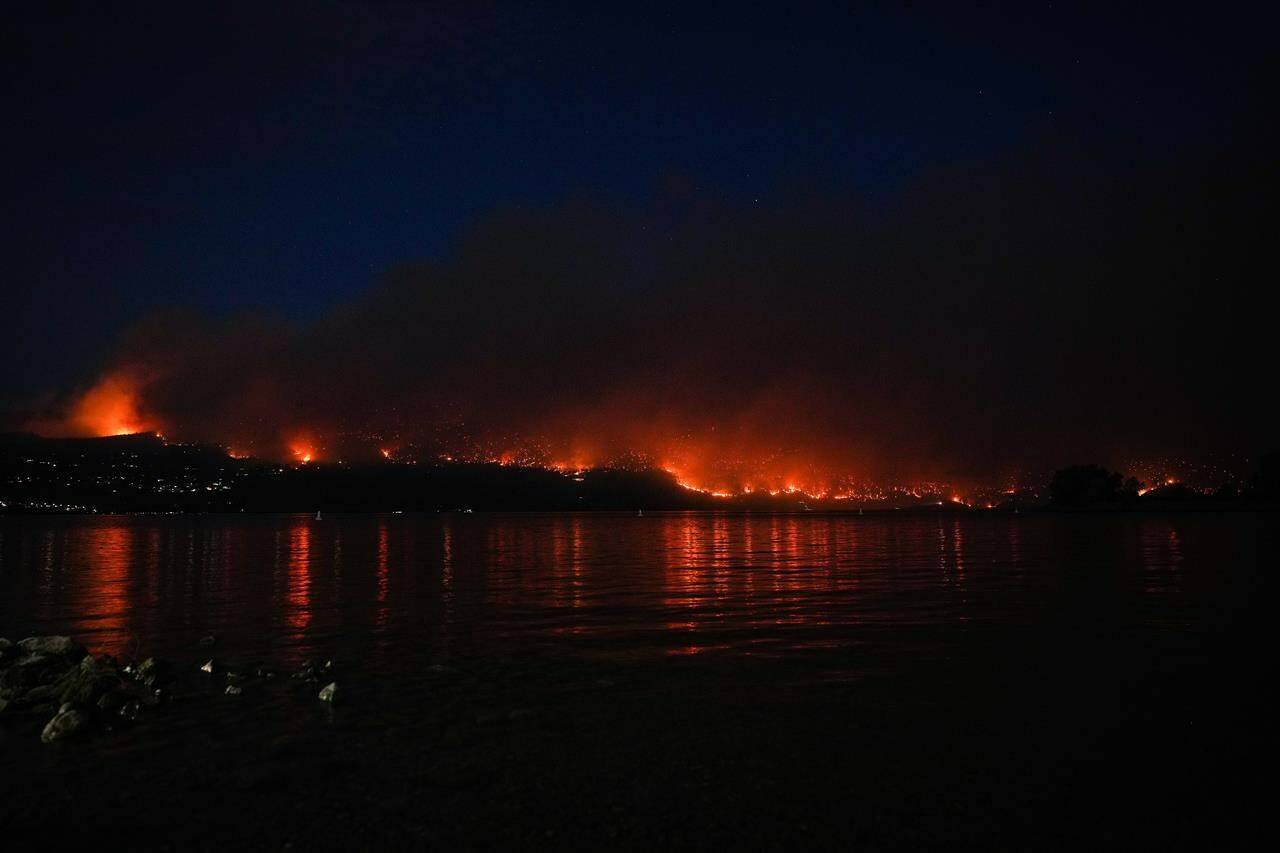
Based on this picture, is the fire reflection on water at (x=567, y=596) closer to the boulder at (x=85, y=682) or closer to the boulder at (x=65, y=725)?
the boulder at (x=85, y=682)

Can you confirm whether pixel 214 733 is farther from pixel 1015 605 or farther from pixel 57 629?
pixel 1015 605

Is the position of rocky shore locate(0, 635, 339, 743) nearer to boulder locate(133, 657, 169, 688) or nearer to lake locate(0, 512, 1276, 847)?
boulder locate(133, 657, 169, 688)

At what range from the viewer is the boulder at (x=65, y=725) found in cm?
1413

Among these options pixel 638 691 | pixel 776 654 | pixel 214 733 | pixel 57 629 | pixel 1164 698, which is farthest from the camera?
pixel 57 629

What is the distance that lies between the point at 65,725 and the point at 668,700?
36.6 feet

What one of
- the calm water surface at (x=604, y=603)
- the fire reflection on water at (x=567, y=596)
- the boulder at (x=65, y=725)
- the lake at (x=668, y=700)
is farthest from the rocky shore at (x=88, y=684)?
the fire reflection on water at (x=567, y=596)

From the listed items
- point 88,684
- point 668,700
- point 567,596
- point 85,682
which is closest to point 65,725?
point 88,684

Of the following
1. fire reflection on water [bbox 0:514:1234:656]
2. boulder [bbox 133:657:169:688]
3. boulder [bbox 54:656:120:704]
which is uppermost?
boulder [bbox 54:656:120:704]

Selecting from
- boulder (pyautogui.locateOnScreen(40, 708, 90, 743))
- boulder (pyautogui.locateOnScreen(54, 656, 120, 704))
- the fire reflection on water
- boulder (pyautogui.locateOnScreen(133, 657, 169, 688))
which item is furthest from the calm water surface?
boulder (pyautogui.locateOnScreen(40, 708, 90, 743))

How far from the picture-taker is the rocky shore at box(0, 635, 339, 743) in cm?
1516

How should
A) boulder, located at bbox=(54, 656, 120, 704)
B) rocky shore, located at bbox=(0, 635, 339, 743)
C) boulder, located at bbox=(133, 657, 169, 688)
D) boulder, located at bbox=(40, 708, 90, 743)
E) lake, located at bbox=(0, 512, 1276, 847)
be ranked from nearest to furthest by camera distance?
1. lake, located at bbox=(0, 512, 1276, 847)
2. boulder, located at bbox=(40, 708, 90, 743)
3. rocky shore, located at bbox=(0, 635, 339, 743)
4. boulder, located at bbox=(54, 656, 120, 704)
5. boulder, located at bbox=(133, 657, 169, 688)

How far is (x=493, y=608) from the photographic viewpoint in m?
33.2

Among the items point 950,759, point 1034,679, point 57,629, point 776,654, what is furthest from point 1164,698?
point 57,629

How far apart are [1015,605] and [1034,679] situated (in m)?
15.4
